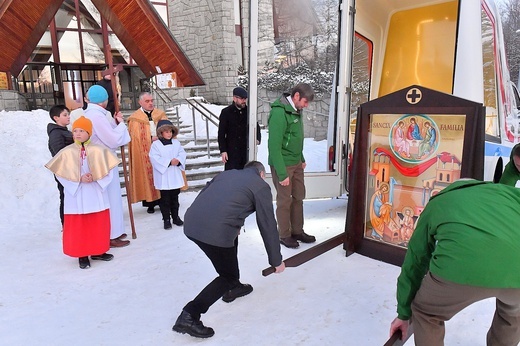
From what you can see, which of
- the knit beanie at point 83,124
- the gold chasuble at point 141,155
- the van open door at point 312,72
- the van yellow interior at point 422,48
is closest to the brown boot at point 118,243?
the gold chasuble at point 141,155

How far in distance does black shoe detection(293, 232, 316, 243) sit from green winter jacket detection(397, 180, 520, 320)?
2556 millimetres

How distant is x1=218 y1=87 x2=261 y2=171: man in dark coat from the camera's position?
4.61 metres

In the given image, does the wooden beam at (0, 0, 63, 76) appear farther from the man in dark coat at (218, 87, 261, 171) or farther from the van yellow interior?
the van yellow interior

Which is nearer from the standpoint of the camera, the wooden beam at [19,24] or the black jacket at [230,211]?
the black jacket at [230,211]

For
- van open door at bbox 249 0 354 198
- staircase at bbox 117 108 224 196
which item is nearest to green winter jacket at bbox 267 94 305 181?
van open door at bbox 249 0 354 198

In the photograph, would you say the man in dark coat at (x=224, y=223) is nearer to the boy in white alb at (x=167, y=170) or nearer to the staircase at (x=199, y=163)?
the boy in white alb at (x=167, y=170)

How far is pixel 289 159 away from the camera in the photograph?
12.3 feet

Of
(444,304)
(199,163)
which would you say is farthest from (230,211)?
(199,163)

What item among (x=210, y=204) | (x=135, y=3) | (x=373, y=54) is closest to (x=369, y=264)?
(x=210, y=204)

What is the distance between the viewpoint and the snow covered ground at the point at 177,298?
2.37m

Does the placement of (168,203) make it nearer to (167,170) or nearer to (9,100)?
(167,170)

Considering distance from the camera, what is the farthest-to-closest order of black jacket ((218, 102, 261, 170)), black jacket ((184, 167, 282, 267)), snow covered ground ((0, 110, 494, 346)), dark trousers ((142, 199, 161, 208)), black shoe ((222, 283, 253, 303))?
dark trousers ((142, 199, 161, 208)) < black jacket ((218, 102, 261, 170)) < black shoe ((222, 283, 253, 303)) < snow covered ground ((0, 110, 494, 346)) < black jacket ((184, 167, 282, 267))

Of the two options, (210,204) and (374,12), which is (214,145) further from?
(210,204)

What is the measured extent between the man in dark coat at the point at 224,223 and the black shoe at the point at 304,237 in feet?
5.36
